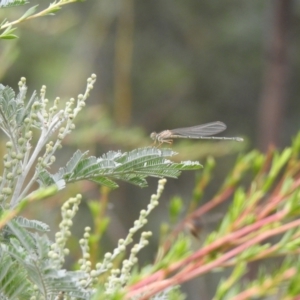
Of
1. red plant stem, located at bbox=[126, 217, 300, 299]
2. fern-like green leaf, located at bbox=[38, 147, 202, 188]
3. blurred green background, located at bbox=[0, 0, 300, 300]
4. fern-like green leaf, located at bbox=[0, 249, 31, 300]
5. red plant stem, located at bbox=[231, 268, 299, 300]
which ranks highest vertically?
blurred green background, located at bbox=[0, 0, 300, 300]

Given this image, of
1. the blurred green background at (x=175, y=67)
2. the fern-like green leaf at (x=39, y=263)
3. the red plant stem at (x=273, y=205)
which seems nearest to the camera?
the fern-like green leaf at (x=39, y=263)

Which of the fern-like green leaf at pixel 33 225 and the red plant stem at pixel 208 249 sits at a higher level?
the fern-like green leaf at pixel 33 225

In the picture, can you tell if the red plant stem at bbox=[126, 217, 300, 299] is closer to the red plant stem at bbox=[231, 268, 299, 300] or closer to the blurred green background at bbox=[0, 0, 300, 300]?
the red plant stem at bbox=[231, 268, 299, 300]

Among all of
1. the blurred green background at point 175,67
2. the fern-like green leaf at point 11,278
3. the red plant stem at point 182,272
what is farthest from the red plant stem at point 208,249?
the blurred green background at point 175,67

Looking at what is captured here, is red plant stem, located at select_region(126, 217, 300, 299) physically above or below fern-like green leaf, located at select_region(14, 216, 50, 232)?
below

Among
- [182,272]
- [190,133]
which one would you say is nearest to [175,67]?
[190,133]

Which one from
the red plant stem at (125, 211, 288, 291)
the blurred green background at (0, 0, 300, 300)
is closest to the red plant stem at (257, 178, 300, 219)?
the red plant stem at (125, 211, 288, 291)

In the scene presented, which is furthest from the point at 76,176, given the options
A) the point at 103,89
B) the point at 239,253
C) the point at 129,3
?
the point at 103,89

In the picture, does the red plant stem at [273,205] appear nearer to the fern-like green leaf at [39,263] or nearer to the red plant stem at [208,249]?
→ the red plant stem at [208,249]

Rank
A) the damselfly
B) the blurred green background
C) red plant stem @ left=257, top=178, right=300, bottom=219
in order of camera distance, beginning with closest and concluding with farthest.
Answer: red plant stem @ left=257, top=178, right=300, bottom=219, the damselfly, the blurred green background

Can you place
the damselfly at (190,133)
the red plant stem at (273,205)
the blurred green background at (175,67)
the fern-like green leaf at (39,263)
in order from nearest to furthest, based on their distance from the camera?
the fern-like green leaf at (39,263), the red plant stem at (273,205), the damselfly at (190,133), the blurred green background at (175,67)

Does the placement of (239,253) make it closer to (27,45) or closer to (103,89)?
(103,89)

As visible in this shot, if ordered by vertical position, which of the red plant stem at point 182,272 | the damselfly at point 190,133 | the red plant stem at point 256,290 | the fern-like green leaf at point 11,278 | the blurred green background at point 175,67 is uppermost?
the blurred green background at point 175,67
